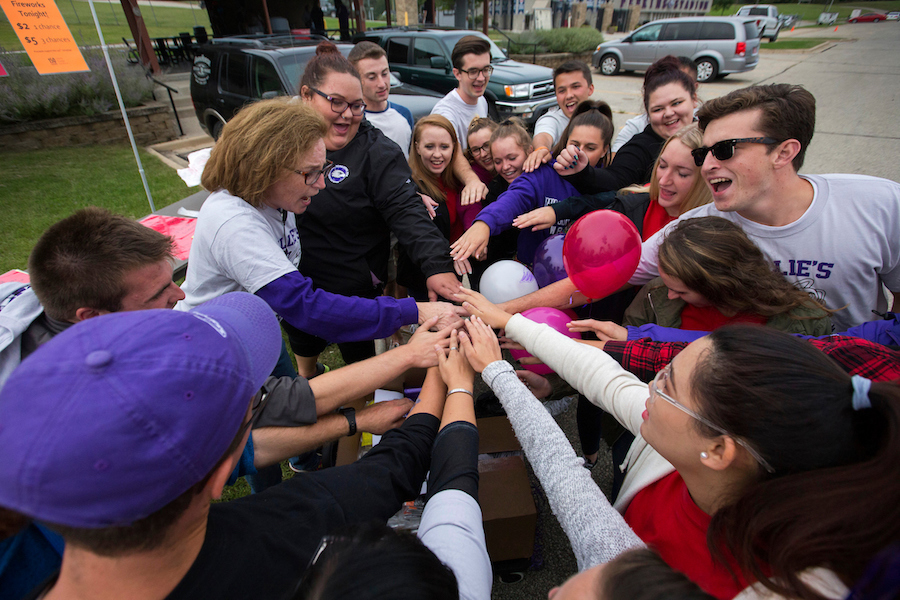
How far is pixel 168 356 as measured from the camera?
0.74 meters

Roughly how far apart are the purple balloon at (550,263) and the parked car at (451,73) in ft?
20.3

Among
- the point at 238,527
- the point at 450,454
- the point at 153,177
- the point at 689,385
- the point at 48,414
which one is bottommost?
the point at 153,177

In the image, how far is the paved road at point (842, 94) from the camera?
709 centimetres

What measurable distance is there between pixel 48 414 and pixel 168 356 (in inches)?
6.7

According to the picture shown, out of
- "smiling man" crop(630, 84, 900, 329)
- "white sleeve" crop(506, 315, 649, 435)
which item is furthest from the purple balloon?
"smiling man" crop(630, 84, 900, 329)

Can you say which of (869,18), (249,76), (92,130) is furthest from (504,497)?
(869,18)

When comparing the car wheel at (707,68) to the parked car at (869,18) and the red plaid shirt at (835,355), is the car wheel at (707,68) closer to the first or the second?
the red plaid shirt at (835,355)

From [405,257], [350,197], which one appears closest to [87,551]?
[350,197]

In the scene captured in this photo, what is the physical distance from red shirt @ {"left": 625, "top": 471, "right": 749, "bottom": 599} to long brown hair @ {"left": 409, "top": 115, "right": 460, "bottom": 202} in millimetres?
2322

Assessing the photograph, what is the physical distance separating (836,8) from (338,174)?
201 ft

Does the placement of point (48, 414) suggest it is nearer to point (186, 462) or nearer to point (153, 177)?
point (186, 462)

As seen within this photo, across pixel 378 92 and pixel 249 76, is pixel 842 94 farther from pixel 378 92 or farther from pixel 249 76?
pixel 249 76

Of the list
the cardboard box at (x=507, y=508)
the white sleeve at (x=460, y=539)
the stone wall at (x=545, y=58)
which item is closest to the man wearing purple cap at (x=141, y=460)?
the white sleeve at (x=460, y=539)

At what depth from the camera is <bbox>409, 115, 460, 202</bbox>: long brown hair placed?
304 cm
